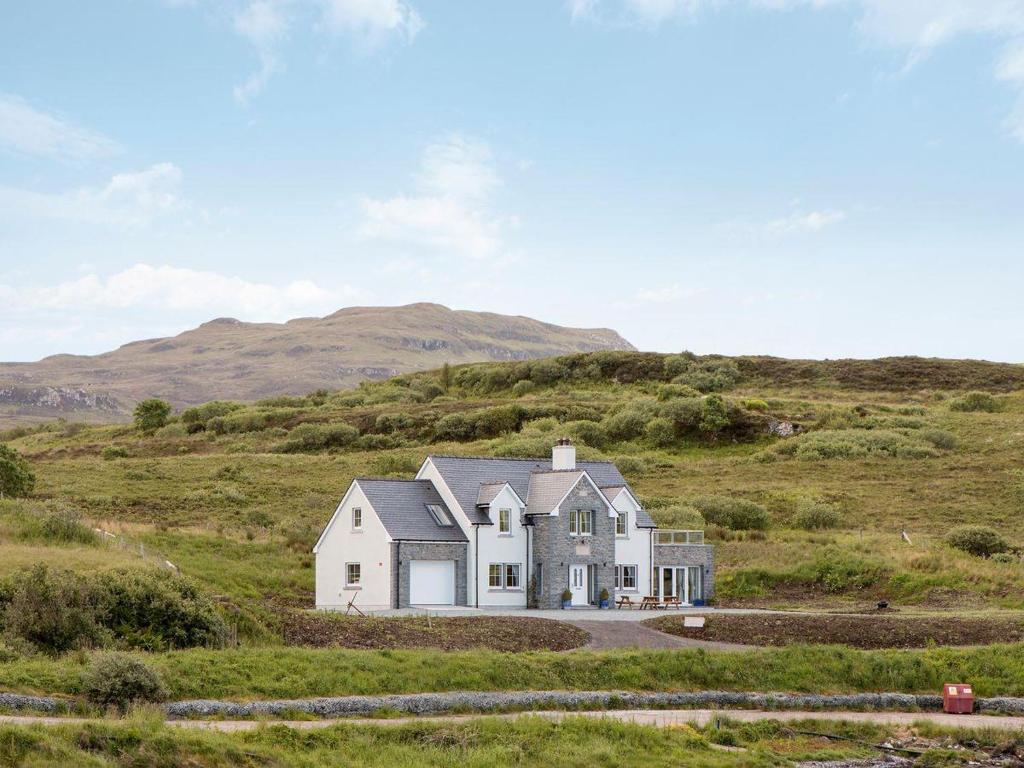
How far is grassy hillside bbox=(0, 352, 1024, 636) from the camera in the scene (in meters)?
49.8

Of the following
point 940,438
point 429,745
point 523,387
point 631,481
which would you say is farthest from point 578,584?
point 523,387

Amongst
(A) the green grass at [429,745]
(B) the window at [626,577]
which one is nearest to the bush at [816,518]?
(B) the window at [626,577]

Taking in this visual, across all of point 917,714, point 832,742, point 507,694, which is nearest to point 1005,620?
point 917,714

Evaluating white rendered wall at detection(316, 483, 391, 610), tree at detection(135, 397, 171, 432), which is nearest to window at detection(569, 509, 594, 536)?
white rendered wall at detection(316, 483, 391, 610)

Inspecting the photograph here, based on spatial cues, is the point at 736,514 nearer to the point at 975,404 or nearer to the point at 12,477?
the point at 12,477

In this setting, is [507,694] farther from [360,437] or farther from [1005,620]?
[360,437]

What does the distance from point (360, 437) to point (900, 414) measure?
133 feet

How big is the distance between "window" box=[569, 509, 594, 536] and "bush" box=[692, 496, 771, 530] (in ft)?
57.4

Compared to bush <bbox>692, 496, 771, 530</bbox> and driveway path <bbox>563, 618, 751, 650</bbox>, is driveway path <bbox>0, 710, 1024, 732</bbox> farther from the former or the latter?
bush <bbox>692, 496, 771, 530</bbox>

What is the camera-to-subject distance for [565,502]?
47.1 m

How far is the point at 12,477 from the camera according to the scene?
58.7m

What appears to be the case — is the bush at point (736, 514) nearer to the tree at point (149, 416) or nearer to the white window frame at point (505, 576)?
the white window frame at point (505, 576)

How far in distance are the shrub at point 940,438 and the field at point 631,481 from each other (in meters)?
0.34

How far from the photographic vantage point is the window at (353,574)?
45875 mm
